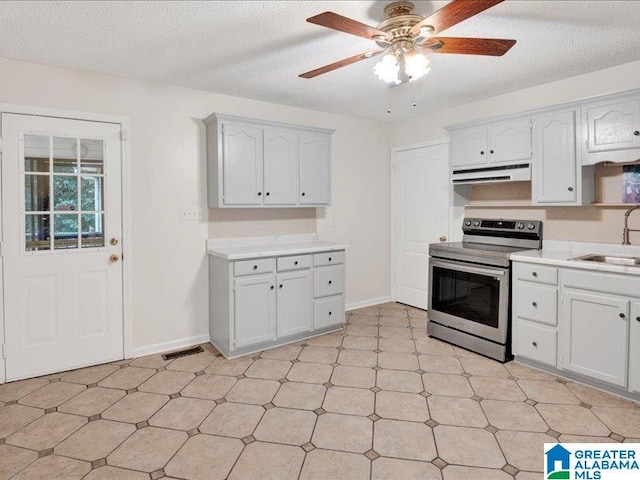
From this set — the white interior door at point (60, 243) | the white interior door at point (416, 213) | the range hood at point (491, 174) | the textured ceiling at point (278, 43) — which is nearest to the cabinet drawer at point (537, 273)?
the range hood at point (491, 174)

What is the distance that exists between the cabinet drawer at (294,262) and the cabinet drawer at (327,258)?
94 millimetres

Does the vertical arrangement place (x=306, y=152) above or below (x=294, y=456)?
above

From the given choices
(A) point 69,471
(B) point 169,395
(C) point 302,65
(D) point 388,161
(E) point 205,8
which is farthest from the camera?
(D) point 388,161

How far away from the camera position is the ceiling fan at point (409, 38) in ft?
6.02

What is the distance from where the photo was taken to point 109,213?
10.5 feet

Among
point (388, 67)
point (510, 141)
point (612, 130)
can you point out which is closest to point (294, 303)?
point (388, 67)

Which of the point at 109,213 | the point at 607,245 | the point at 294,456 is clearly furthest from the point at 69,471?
the point at 607,245

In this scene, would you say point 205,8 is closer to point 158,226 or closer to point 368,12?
point 368,12

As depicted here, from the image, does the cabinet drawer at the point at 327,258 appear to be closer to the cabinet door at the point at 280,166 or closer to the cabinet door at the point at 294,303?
the cabinet door at the point at 294,303

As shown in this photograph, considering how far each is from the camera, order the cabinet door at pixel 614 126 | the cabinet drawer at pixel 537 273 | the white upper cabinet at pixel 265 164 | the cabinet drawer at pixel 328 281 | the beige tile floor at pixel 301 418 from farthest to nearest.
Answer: the cabinet drawer at pixel 328 281, the white upper cabinet at pixel 265 164, the cabinet drawer at pixel 537 273, the cabinet door at pixel 614 126, the beige tile floor at pixel 301 418

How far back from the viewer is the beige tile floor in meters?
1.93

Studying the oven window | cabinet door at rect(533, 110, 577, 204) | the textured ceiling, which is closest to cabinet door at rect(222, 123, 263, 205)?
the textured ceiling

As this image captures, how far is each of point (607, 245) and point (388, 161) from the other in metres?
2.63

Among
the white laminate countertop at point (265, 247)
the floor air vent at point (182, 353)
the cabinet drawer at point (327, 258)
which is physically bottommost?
the floor air vent at point (182, 353)
